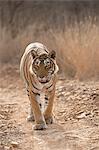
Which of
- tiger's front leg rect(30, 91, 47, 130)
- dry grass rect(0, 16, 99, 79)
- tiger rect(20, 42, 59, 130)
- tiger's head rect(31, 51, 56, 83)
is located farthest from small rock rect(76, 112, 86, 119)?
dry grass rect(0, 16, 99, 79)

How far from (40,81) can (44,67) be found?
6.5 inches

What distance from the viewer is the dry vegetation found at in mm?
8414

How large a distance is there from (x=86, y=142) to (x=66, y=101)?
184cm

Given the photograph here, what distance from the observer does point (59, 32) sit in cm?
1072

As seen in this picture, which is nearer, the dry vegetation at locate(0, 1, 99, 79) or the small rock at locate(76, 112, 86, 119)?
the small rock at locate(76, 112, 86, 119)

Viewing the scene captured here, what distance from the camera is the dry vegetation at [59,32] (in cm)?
841

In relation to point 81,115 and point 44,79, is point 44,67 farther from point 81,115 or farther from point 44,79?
point 81,115

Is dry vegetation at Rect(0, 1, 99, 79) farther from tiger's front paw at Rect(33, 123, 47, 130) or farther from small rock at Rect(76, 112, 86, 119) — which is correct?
tiger's front paw at Rect(33, 123, 47, 130)

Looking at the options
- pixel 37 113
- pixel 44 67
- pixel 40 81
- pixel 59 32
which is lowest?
pixel 37 113

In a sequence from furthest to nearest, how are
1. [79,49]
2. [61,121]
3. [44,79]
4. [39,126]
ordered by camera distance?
[79,49] < [61,121] < [39,126] < [44,79]

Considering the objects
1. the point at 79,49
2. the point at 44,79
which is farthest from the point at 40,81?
the point at 79,49

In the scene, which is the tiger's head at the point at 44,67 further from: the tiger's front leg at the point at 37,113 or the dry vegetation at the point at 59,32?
the dry vegetation at the point at 59,32

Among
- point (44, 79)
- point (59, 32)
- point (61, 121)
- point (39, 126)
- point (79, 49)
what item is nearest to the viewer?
point (44, 79)

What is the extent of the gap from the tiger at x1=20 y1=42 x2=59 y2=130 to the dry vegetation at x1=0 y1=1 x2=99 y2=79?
239 centimetres
